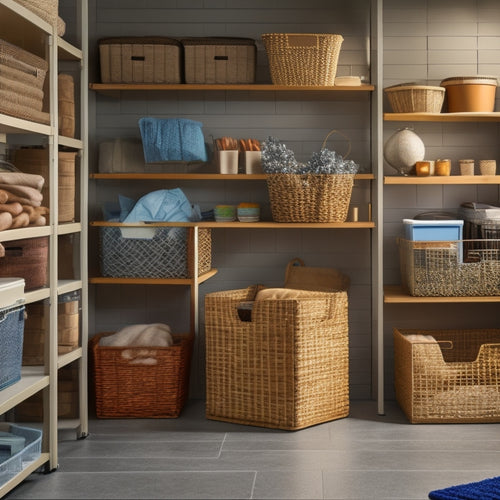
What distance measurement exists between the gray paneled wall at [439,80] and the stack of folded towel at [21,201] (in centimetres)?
229

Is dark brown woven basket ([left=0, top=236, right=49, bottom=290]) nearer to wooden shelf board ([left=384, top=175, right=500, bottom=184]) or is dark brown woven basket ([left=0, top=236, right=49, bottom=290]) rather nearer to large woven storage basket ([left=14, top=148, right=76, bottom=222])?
large woven storage basket ([left=14, top=148, right=76, bottom=222])

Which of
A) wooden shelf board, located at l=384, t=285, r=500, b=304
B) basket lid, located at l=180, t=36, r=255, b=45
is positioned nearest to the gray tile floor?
wooden shelf board, located at l=384, t=285, r=500, b=304

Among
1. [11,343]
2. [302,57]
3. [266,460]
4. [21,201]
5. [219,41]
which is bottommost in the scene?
[266,460]

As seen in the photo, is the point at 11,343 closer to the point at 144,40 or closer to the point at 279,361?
the point at 279,361

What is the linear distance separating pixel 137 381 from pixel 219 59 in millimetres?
1854

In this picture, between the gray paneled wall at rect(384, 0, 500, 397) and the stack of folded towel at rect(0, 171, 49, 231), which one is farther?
the gray paneled wall at rect(384, 0, 500, 397)

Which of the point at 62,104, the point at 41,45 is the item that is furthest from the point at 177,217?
the point at 41,45

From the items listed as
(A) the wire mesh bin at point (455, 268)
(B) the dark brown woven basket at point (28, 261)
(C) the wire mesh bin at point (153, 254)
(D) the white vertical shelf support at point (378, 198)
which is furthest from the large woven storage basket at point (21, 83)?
(A) the wire mesh bin at point (455, 268)

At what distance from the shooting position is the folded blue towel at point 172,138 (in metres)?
4.68

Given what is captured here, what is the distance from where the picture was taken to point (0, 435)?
11.2 feet

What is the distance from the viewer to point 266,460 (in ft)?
12.6

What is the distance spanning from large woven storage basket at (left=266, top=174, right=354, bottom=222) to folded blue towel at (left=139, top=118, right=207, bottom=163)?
48cm

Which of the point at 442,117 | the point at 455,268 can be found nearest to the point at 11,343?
the point at 455,268

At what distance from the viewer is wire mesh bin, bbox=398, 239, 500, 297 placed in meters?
4.50
